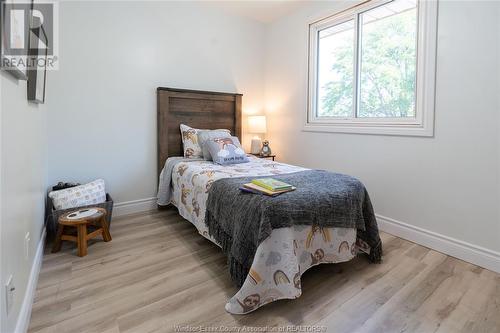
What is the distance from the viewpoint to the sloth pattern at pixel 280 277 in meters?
1.51

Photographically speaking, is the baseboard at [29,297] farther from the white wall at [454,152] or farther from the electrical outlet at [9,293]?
the white wall at [454,152]

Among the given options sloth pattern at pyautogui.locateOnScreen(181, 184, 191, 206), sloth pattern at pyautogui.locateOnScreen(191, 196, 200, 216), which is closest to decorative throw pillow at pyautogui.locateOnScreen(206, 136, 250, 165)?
sloth pattern at pyautogui.locateOnScreen(181, 184, 191, 206)

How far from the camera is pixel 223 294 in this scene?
1.69 meters

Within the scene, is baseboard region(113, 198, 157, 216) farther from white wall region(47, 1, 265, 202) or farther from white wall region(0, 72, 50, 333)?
white wall region(0, 72, 50, 333)

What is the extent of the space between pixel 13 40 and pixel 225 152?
1.91 metres

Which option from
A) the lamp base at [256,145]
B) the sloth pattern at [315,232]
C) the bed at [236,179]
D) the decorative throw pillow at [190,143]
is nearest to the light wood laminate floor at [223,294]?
the bed at [236,179]

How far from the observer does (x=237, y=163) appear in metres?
2.87

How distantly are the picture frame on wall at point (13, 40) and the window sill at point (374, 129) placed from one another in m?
2.70

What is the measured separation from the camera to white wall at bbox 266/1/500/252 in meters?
1.98

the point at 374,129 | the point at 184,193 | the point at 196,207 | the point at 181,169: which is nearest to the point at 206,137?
the point at 181,169

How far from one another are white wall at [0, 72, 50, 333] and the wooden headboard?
1.54 m

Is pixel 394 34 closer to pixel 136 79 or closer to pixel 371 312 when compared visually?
pixel 371 312

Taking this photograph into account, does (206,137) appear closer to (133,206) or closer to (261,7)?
(133,206)

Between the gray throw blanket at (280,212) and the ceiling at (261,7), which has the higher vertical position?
the ceiling at (261,7)
